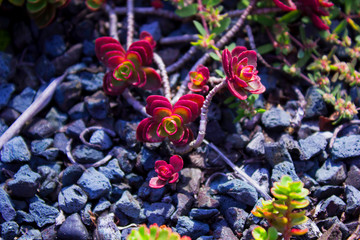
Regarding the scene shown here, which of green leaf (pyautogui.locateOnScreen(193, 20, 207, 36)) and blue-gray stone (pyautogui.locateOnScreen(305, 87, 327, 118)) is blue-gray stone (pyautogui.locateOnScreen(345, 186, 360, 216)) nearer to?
blue-gray stone (pyautogui.locateOnScreen(305, 87, 327, 118))

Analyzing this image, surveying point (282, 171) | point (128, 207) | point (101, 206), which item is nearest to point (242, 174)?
point (282, 171)

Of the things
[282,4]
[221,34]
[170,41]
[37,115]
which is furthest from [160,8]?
[37,115]

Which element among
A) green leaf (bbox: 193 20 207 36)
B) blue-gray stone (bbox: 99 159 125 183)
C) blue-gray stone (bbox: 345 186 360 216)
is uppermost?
green leaf (bbox: 193 20 207 36)

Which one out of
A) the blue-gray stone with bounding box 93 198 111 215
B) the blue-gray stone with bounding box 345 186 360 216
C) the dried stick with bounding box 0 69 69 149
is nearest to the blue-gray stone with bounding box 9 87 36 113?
the dried stick with bounding box 0 69 69 149

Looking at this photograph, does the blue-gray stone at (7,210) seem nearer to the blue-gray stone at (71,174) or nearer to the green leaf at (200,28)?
the blue-gray stone at (71,174)

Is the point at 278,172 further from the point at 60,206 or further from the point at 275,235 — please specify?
the point at 60,206

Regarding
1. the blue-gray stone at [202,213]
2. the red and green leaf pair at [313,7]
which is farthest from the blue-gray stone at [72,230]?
the red and green leaf pair at [313,7]
